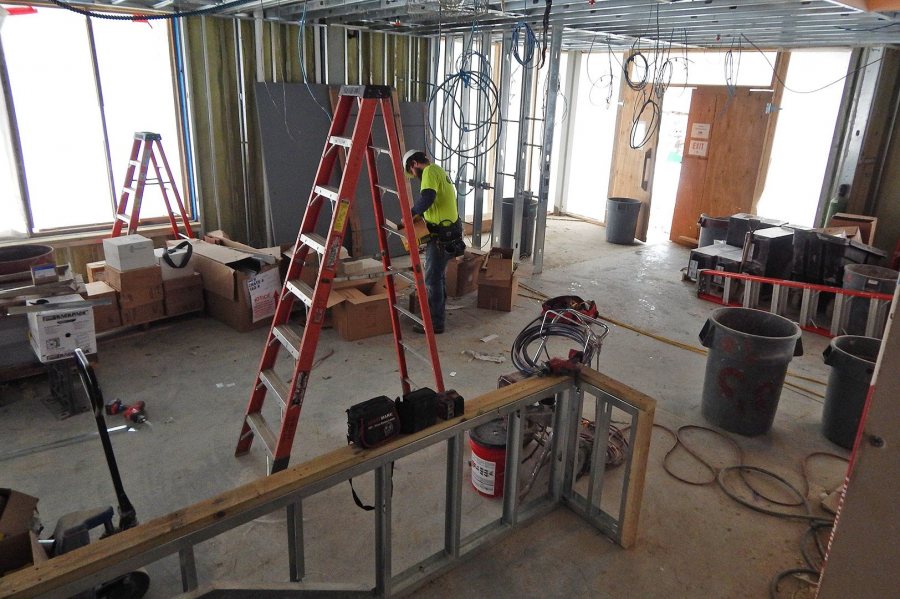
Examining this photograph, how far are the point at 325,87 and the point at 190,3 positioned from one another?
5.25ft

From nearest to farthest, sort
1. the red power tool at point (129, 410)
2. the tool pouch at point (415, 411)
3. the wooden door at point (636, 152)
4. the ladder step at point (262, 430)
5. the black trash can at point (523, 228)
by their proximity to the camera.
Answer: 1. the tool pouch at point (415, 411)
2. the ladder step at point (262, 430)
3. the red power tool at point (129, 410)
4. the black trash can at point (523, 228)
5. the wooden door at point (636, 152)

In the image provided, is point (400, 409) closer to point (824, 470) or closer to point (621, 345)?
point (824, 470)

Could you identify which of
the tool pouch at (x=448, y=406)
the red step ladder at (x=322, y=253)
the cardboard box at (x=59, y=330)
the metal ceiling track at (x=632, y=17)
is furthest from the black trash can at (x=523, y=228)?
the tool pouch at (x=448, y=406)

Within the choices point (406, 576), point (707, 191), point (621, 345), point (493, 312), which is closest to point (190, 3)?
point (493, 312)

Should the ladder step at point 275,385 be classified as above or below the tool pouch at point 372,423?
below

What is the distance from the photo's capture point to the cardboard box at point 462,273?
20.5 ft

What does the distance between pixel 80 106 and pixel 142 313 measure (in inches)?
87.0

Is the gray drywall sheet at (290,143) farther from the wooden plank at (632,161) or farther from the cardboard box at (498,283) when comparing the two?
the wooden plank at (632,161)

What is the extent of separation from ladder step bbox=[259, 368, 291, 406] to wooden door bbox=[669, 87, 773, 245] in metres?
7.01

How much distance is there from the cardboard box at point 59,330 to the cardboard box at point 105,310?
0.96m

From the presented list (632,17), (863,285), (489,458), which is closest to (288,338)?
(489,458)

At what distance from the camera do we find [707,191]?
8.34 meters

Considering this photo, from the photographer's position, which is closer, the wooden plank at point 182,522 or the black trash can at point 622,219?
the wooden plank at point 182,522

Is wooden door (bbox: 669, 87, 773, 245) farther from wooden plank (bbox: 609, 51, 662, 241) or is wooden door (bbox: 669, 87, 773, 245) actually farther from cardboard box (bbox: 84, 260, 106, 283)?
cardboard box (bbox: 84, 260, 106, 283)
